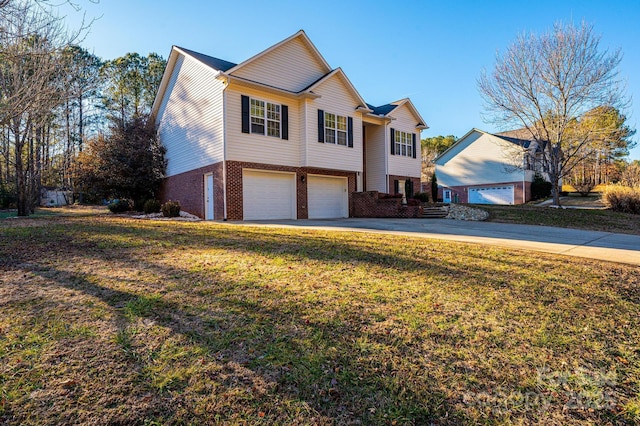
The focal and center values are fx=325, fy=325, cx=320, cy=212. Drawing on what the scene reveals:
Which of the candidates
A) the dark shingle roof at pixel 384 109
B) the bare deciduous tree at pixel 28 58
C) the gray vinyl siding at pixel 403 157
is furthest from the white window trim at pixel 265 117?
the gray vinyl siding at pixel 403 157

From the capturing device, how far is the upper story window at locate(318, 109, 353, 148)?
49.7 ft

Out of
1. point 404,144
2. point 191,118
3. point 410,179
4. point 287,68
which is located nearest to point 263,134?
point 287,68

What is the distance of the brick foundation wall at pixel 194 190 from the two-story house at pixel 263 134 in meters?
0.04

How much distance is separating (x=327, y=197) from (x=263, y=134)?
4.53 metres

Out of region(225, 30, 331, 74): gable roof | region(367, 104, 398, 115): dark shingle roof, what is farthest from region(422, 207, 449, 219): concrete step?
region(225, 30, 331, 74): gable roof

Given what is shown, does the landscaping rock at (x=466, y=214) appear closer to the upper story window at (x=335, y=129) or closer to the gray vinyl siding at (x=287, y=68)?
the upper story window at (x=335, y=129)

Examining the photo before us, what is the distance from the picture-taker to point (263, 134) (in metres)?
13.7

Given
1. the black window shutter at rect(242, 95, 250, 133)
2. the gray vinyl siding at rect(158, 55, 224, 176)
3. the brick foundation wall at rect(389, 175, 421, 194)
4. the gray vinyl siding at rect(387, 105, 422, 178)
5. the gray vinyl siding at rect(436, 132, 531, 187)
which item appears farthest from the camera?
the gray vinyl siding at rect(436, 132, 531, 187)

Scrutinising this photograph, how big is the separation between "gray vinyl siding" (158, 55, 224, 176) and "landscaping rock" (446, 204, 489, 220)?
10.2m

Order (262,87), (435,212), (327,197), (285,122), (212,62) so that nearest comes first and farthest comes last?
1. (262,87)
2. (285,122)
3. (212,62)
4. (435,212)
5. (327,197)

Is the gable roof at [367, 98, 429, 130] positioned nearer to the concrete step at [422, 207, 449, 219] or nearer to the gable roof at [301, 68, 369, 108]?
the gable roof at [301, 68, 369, 108]

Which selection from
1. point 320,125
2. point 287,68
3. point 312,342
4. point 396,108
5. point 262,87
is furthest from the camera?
point 396,108

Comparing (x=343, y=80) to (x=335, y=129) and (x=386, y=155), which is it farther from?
(x=386, y=155)

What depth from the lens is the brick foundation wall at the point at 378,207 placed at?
49.4 feet
